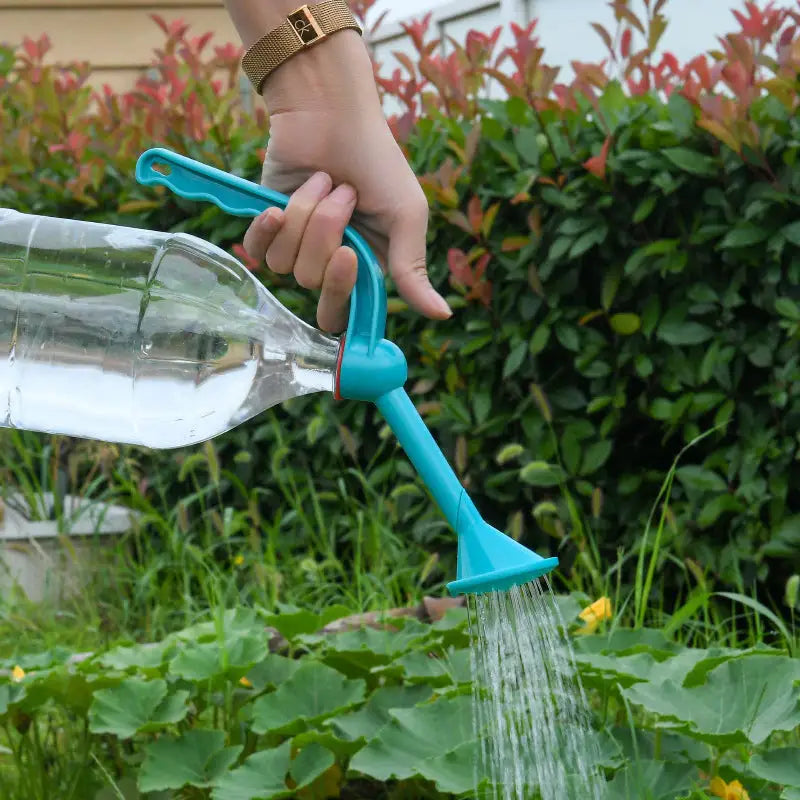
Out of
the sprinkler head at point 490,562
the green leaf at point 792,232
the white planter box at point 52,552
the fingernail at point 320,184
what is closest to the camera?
the sprinkler head at point 490,562

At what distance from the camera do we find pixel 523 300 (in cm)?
297

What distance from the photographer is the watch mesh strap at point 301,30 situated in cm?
148

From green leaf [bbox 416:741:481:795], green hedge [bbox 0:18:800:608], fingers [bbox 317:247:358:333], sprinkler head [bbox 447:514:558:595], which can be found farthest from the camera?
green hedge [bbox 0:18:800:608]

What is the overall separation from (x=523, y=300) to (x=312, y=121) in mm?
1538

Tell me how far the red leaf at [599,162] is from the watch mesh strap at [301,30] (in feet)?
4.24

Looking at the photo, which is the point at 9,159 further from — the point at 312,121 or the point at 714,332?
the point at 312,121

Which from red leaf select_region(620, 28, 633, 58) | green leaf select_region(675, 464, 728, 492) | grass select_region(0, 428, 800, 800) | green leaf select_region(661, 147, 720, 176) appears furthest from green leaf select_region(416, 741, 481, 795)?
red leaf select_region(620, 28, 633, 58)

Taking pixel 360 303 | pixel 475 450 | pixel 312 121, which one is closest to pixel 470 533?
pixel 360 303

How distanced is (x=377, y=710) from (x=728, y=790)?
0.53 meters

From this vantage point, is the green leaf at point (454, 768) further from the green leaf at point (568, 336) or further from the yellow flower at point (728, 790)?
the green leaf at point (568, 336)

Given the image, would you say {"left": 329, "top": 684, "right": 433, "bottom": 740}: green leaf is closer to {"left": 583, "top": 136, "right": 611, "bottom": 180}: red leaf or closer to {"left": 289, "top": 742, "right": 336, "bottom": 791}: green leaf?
{"left": 289, "top": 742, "right": 336, "bottom": 791}: green leaf

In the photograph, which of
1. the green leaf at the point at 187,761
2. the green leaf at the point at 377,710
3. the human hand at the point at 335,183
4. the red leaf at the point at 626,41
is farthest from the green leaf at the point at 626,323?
the green leaf at the point at 187,761

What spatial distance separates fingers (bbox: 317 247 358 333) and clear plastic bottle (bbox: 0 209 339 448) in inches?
3.6

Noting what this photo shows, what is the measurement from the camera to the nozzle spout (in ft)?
3.92
